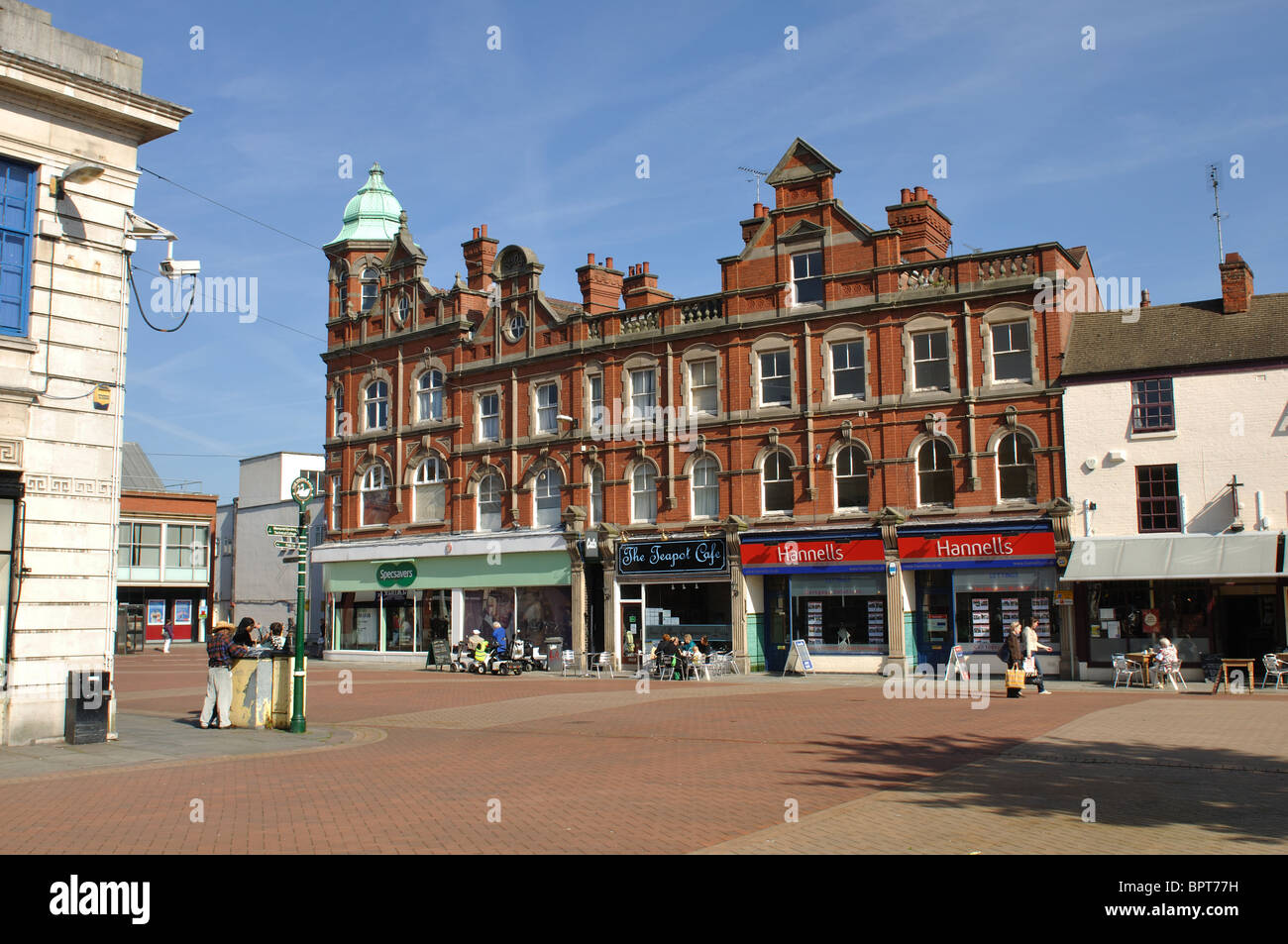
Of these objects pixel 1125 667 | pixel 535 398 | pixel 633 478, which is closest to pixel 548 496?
pixel 535 398

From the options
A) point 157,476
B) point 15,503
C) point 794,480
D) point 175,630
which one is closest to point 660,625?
point 794,480

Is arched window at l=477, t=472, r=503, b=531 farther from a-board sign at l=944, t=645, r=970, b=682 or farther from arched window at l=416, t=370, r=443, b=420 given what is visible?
a-board sign at l=944, t=645, r=970, b=682

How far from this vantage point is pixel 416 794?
38.6 ft

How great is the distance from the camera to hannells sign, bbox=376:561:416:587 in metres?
41.0

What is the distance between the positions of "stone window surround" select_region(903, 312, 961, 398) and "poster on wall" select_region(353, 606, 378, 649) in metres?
22.5

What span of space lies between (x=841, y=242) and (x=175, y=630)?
1856 inches

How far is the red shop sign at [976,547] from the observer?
2822cm

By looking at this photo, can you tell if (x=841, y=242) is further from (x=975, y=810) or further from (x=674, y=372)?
(x=975, y=810)

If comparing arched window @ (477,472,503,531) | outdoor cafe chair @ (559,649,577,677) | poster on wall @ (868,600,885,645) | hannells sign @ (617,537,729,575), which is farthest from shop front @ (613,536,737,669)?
arched window @ (477,472,503,531)

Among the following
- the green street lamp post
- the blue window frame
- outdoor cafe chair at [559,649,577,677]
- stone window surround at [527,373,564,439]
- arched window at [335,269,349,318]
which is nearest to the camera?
the blue window frame

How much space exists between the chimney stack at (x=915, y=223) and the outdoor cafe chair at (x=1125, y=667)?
1187 cm

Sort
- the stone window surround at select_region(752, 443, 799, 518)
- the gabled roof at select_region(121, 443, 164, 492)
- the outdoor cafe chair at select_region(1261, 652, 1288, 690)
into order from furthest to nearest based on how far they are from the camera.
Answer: the gabled roof at select_region(121, 443, 164, 492) → the stone window surround at select_region(752, 443, 799, 518) → the outdoor cafe chair at select_region(1261, 652, 1288, 690)

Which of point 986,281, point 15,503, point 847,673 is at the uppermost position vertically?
point 986,281

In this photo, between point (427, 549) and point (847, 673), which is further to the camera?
point (427, 549)
